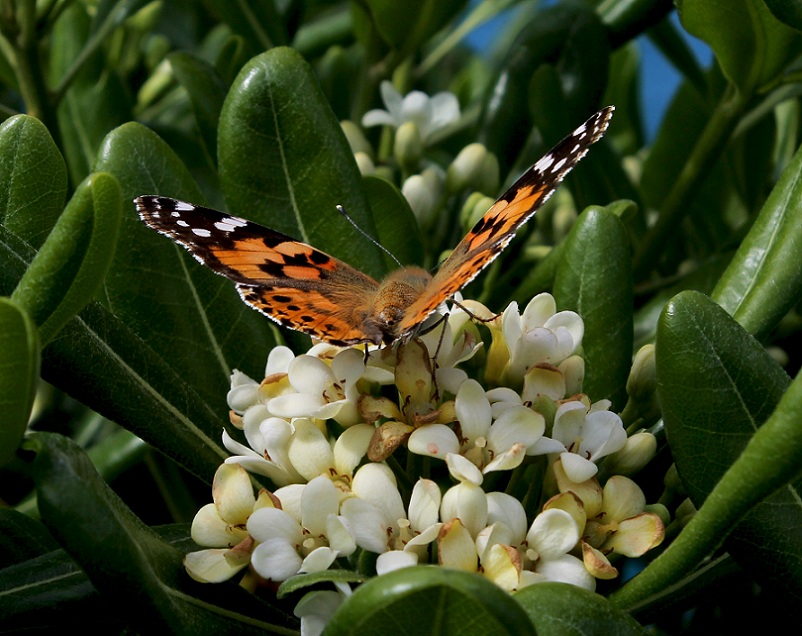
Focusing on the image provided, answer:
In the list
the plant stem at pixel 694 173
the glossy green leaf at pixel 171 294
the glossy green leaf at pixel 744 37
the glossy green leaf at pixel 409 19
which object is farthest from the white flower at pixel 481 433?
the glossy green leaf at pixel 409 19

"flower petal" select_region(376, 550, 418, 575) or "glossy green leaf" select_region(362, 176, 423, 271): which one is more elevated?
"glossy green leaf" select_region(362, 176, 423, 271)

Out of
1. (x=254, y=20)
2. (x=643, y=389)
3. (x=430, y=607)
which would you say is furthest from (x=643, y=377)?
(x=254, y=20)

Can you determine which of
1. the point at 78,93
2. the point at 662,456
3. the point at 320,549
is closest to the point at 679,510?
the point at 662,456

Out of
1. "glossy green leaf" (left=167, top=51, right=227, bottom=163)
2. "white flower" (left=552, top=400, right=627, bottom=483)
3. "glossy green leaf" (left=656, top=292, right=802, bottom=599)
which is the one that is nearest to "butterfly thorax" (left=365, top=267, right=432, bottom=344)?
"white flower" (left=552, top=400, right=627, bottom=483)

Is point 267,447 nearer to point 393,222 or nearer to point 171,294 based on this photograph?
point 171,294

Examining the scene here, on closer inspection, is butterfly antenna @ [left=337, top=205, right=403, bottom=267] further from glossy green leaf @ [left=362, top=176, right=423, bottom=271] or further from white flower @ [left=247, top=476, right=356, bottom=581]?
white flower @ [left=247, top=476, right=356, bottom=581]

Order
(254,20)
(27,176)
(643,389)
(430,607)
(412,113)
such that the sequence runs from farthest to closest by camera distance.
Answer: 1. (254,20)
2. (412,113)
3. (643,389)
4. (27,176)
5. (430,607)
